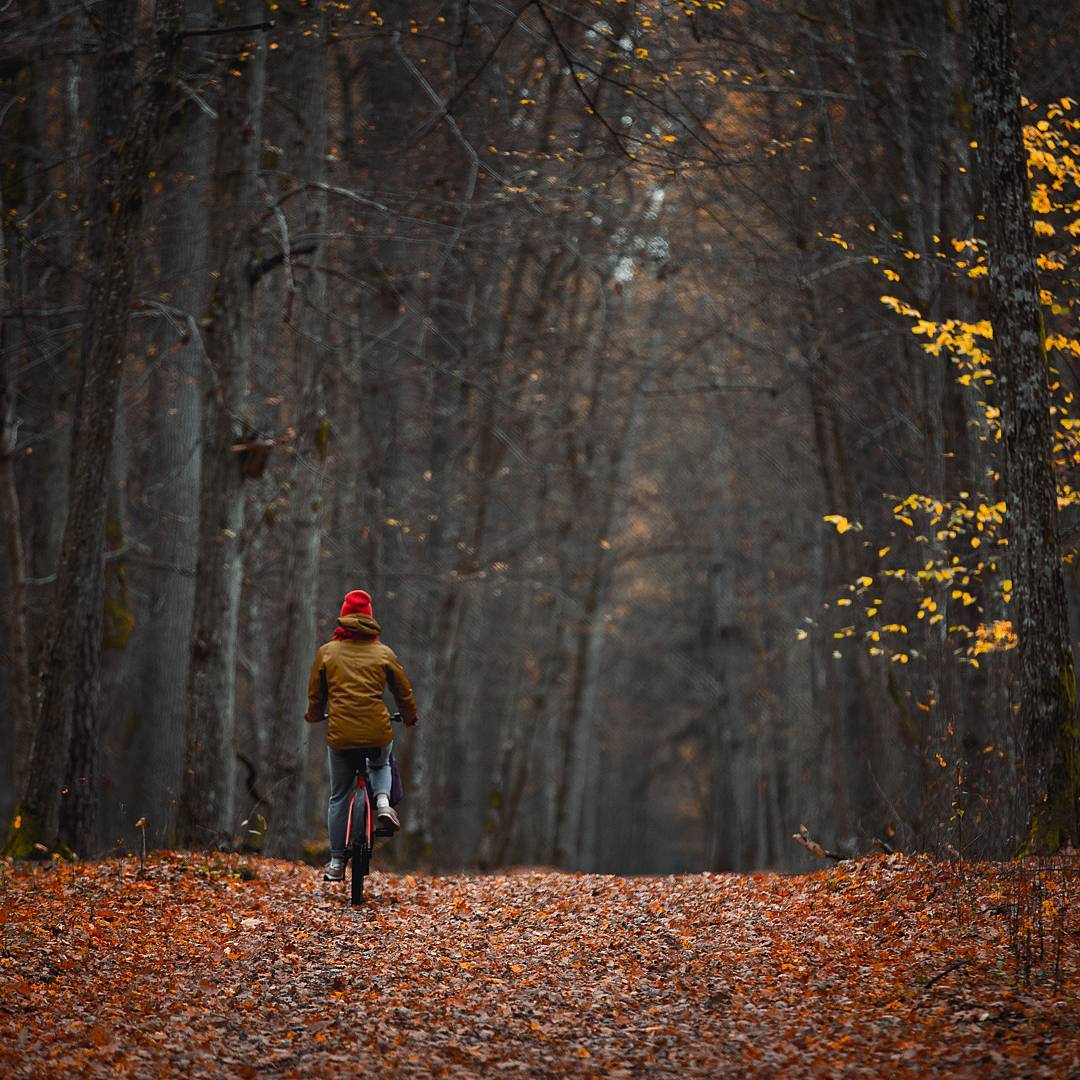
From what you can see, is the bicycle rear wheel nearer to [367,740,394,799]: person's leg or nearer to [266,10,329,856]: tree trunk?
[367,740,394,799]: person's leg

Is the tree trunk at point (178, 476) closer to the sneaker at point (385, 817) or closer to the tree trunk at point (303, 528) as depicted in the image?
the tree trunk at point (303, 528)

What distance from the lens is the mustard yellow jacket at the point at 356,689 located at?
9078mm

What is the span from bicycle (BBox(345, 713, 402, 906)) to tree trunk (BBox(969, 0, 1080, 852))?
174 inches

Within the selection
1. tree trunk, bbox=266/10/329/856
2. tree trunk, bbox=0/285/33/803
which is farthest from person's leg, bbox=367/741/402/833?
tree trunk, bbox=0/285/33/803

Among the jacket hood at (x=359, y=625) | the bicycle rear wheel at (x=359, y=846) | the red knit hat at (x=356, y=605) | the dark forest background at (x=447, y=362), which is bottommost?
the bicycle rear wheel at (x=359, y=846)

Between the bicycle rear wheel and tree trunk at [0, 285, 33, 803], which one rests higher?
tree trunk at [0, 285, 33, 803]

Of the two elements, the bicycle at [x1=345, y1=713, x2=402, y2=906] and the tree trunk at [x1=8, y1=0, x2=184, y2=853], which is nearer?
the bicycle at [x1=345, y1=713, x2=402, y2=906]

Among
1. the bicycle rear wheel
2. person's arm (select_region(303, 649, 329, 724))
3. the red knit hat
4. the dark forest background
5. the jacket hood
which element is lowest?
the bicycle rear wheel

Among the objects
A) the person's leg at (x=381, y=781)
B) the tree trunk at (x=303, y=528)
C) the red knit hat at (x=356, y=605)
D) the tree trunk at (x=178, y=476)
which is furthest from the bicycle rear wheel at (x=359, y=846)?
the tree trunk at (x=178, y=476)

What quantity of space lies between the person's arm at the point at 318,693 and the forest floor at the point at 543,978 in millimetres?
1384

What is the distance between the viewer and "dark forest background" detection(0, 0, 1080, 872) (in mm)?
10688

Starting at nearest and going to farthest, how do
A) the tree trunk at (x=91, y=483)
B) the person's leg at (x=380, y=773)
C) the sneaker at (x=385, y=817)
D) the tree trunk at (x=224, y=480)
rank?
the sneaker at (x=385, y=817), the person's leg at (x=380, y=773), the tree trunk at (x=91, y=483), the tree trunk at (x=224, y=480)

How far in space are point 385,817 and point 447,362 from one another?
9036mm

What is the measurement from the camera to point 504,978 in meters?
7.02
